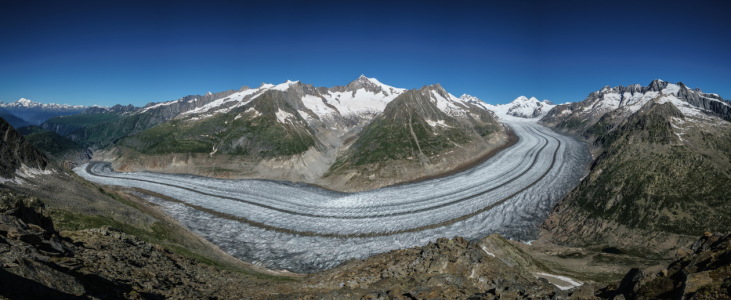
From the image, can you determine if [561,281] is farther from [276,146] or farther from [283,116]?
[283,116]

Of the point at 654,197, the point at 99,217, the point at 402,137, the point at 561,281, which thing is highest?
the point at 402,137

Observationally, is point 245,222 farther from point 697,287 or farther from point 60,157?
point 60,157

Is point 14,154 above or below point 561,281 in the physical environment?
above

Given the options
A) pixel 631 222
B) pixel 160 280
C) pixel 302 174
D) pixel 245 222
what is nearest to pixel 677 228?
pixel 631 222

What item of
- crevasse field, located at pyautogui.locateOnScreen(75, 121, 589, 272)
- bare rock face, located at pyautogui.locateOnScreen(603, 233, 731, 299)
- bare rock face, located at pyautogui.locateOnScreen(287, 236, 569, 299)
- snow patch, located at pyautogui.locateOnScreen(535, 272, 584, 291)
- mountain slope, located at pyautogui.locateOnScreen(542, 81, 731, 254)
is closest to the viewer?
bare rock face, located at pyautogui.locateOnScreen(603, 233, 731, 299)

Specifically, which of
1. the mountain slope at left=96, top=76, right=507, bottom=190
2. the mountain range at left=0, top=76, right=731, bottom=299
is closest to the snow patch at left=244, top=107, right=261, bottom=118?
the mountain slope at left=96, top=76, right=507, bottom=190

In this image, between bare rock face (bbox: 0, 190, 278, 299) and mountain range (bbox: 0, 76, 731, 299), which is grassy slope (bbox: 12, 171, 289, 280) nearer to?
mountain range (bbox: 0, 76, 731, 299)

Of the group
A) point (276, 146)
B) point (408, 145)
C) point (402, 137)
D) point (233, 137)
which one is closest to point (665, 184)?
point (408, 145)

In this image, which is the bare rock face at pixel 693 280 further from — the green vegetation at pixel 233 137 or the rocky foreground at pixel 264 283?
the green vegetation at pixel 233 137
